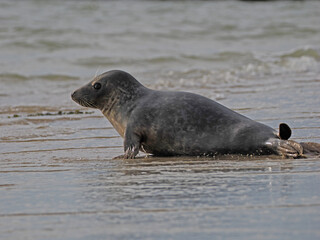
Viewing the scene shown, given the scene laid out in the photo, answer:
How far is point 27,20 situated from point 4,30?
2236 mm

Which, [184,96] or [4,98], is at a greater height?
[184,96]

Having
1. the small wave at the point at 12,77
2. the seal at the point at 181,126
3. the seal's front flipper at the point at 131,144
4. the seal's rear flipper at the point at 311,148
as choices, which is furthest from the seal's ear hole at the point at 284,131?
the small wave at the point at 12,77

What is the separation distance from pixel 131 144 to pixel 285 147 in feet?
4.02

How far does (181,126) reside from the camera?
5492mm

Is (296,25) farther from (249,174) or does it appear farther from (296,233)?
(296,233)

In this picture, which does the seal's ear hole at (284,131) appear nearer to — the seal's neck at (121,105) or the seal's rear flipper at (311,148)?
the seal's rear flipper at (311,148)

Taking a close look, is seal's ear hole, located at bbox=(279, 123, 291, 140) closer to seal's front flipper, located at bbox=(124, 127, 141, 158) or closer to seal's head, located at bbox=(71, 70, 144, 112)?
seal's front flipper, located at bbox=(124, 127, 141, 158)

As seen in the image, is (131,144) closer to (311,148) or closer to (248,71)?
(311,148)

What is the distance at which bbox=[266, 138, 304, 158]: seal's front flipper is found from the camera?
4.89 m

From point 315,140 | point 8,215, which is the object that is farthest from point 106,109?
point 8,215

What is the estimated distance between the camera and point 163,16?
23.0 m

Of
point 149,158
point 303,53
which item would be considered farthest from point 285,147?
point 303,53

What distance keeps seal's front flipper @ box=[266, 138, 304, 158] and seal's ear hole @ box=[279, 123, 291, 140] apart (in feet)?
0.12

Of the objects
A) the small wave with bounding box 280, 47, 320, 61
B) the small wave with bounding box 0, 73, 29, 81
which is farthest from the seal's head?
the small wave with bounding box 280, 47, 320, 61
